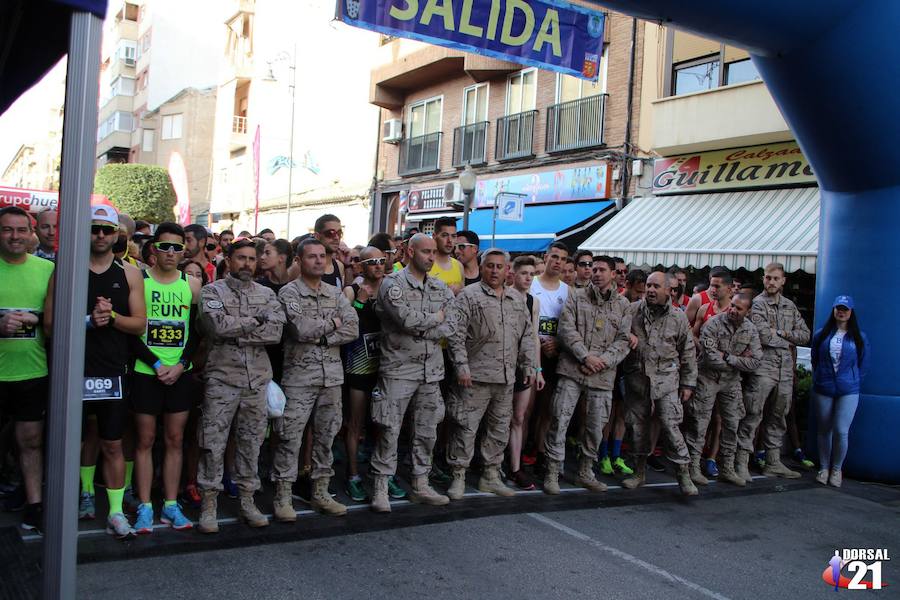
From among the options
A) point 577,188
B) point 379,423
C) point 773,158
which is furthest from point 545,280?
point 577,188

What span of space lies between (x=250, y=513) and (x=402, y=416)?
1.28 meters

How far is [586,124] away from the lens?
1739cm

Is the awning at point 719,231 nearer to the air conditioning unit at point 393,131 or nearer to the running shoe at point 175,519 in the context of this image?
the air conditioning unit at point 393,131

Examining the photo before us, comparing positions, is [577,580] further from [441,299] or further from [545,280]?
A: [545,280]

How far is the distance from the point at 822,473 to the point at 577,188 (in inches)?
435

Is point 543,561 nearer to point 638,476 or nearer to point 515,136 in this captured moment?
point 638,476

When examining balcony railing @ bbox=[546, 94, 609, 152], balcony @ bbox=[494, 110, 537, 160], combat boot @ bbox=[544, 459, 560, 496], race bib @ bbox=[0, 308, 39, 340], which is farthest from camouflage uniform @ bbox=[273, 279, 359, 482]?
balcony @ bbox=[494, 110, 537, 160]

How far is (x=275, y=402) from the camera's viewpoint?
16.4ft

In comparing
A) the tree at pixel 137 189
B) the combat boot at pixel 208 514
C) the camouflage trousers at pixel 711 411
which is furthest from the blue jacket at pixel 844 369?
the tree at pixel 137 189

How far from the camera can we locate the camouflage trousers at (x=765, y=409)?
23.8 ft

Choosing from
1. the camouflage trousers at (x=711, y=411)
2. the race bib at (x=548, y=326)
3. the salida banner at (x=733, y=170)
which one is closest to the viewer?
the race bib at (x=548, y=326)

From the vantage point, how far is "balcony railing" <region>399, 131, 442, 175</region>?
22297 mm

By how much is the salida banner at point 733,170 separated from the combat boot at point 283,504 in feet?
35.3

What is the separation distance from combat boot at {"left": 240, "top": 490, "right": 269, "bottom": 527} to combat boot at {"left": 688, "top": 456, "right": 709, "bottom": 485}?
3.86m
